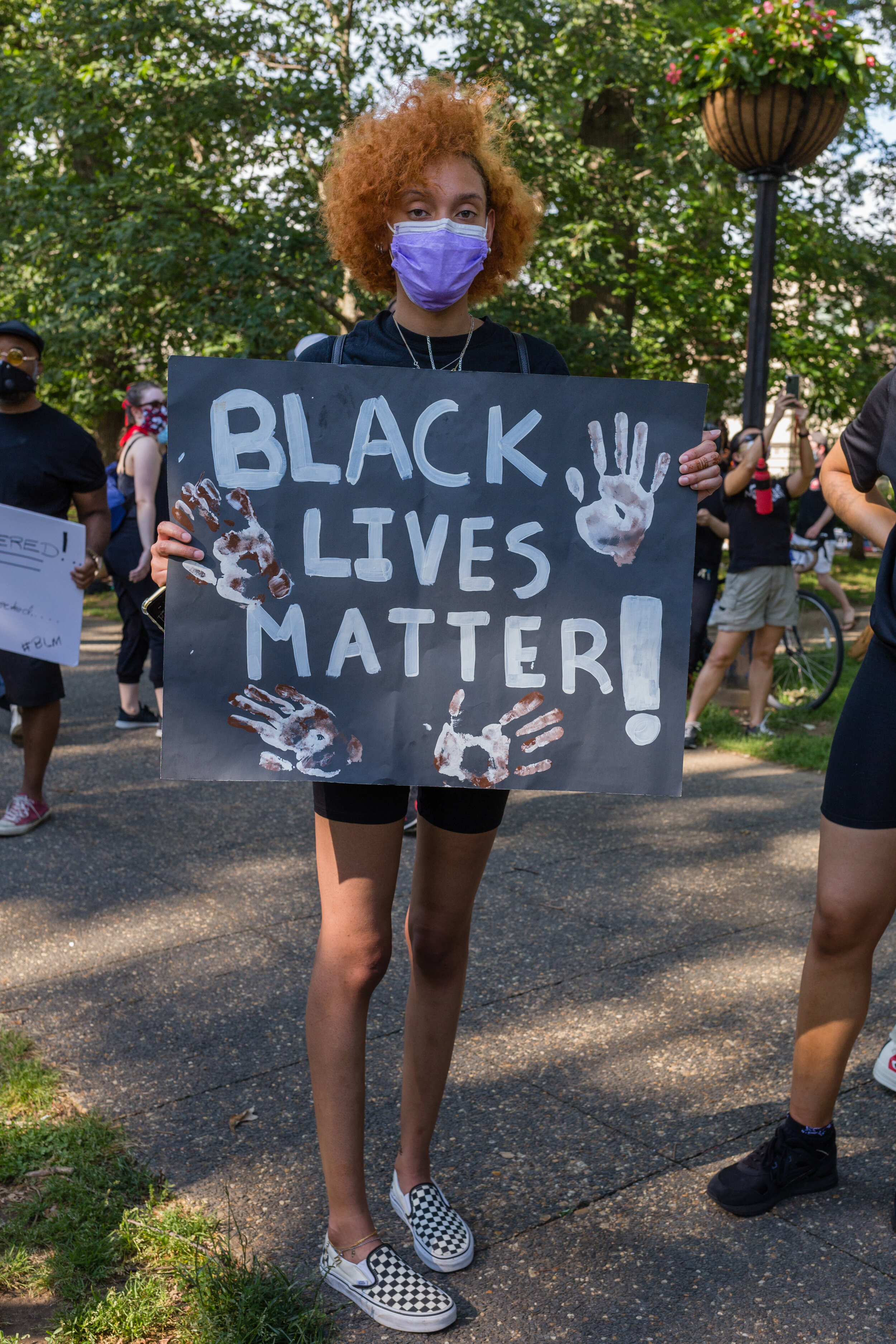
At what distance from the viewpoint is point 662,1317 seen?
2.17 m

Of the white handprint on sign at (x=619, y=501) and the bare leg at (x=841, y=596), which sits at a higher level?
the white handprint on sign at (x=619, y=501)

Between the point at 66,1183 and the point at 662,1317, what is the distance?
1.24 m

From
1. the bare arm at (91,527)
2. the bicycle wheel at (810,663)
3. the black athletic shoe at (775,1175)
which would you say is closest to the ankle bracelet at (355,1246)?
the black athletic shoe at (775,1175)

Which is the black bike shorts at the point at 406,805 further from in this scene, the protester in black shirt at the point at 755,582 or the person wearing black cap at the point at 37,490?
the protester in black shirt at the point at 755,582

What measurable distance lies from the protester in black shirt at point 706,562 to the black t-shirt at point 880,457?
17.6ft

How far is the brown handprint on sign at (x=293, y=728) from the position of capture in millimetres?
2064

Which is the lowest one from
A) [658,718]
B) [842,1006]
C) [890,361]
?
[842,1006]

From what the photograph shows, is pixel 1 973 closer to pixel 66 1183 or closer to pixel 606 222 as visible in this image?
pixel 66 1183

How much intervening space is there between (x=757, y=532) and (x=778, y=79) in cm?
285

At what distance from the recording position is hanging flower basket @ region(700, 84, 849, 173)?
754 cm

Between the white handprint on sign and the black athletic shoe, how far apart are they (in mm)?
1345

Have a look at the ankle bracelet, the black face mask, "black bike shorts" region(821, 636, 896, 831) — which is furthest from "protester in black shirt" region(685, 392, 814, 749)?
the ankle bracelet

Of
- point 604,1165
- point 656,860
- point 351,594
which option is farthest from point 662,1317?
point 656,860

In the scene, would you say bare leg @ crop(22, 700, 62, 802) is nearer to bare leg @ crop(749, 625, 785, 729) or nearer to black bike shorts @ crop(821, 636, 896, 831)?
black bike shorts @ crop(821, 636, 896, 831)
